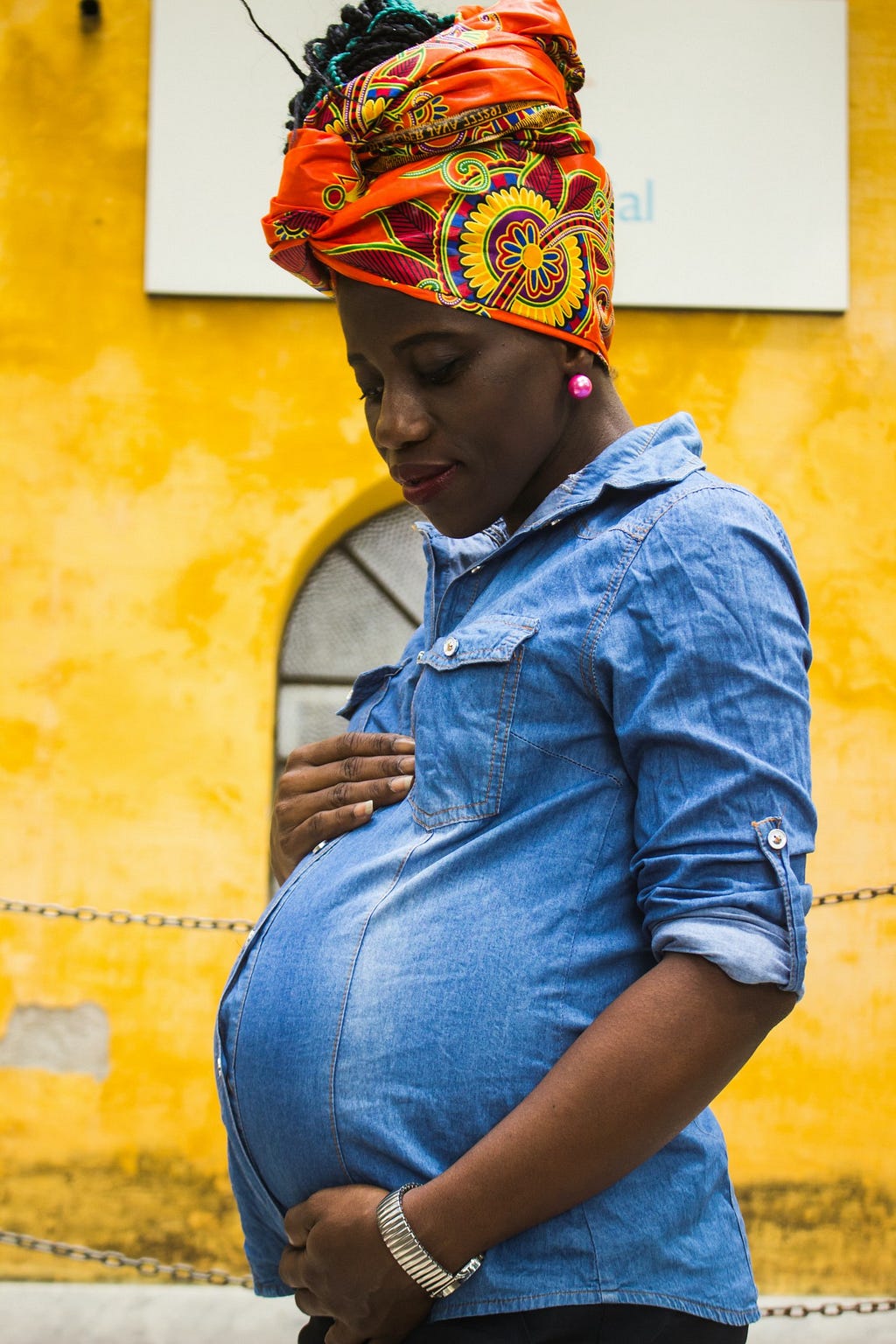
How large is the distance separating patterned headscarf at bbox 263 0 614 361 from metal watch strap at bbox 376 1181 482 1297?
35.7 inches

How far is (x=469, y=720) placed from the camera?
1382mm

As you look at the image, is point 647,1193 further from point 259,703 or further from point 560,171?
point 259,703

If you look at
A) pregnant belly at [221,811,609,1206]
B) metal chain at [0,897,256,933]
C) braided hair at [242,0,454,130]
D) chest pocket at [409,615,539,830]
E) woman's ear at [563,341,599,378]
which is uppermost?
braided hair at [242,0,454,130]

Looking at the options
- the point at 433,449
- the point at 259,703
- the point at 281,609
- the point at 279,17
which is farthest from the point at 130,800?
the point at 433,449

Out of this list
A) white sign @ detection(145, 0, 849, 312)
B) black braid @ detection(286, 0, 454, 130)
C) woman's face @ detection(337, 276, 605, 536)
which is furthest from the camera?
white sign @ detection(145, 0, 849, 312)

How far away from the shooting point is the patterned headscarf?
1477 millimetres

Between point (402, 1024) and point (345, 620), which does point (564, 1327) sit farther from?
point (345, 620)

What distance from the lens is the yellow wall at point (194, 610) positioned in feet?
16.1

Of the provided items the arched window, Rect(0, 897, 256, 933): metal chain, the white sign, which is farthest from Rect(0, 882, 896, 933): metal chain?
the white sign

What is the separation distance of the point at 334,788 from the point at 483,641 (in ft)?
1.08

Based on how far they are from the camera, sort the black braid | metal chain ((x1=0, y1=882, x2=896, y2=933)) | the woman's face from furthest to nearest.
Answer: metal chain ((x1=0, y1=882, x2=896, y2=933))
the black braid
the woman's face

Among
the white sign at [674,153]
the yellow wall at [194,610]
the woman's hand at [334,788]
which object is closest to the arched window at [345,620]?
the yellow wall at [194,610]

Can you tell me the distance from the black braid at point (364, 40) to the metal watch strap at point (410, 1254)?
122 cm

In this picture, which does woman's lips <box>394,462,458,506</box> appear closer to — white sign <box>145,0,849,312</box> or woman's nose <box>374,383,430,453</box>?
woman's nose <box>374,383,430,453</box>
